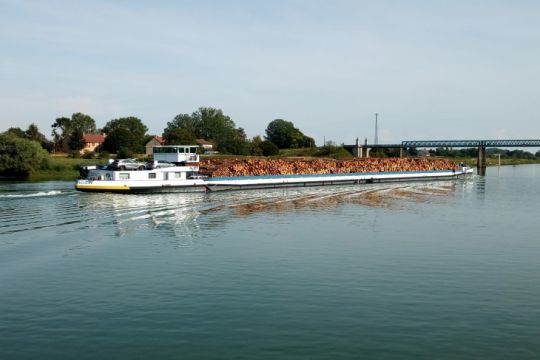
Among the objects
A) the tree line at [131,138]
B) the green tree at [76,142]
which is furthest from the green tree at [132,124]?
the green tree at [76,142]

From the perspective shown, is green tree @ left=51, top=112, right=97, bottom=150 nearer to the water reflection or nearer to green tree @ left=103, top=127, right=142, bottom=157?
green tree @ left=103, top=127, right=142, bottom=157

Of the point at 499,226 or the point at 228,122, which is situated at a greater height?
the point at 228,122

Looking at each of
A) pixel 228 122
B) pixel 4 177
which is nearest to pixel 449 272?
pixel 4 177

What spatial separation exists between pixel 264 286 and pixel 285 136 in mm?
162915

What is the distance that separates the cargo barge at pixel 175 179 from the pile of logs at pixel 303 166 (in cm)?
391

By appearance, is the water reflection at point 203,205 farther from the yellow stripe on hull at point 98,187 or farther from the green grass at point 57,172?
the green grass at point 57,172

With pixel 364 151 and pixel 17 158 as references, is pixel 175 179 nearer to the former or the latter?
pixel 17 158

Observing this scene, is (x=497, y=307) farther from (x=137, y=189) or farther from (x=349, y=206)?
(x=137, y=189)

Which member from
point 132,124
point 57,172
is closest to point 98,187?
point 57,172

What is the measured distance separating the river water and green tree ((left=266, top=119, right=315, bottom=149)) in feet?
455

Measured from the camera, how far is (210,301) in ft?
65.5

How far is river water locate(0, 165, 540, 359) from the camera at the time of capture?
16.0 meters

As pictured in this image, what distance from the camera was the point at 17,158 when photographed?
86.9m

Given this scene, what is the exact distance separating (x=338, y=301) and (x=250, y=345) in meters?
5.24
